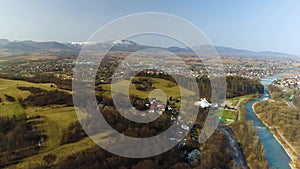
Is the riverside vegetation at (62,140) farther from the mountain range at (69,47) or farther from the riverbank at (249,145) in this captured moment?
the mountain range at (69,47)

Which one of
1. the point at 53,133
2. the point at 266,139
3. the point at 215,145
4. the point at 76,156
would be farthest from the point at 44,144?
the point at 266,139

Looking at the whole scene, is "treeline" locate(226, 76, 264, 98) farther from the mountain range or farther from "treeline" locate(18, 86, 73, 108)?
"treeline" locate(18, 86, 73, 108)

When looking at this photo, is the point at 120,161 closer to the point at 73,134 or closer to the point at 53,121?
the point at 73,134

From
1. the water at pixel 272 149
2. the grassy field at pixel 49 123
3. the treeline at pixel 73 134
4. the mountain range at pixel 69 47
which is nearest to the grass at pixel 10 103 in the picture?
the grassy field at pixel 49 123

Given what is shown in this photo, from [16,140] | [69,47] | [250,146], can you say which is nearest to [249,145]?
[250,146]

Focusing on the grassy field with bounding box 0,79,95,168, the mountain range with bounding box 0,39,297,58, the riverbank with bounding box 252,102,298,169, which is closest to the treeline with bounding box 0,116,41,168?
the grassy field with bounding box 0,79,95,168

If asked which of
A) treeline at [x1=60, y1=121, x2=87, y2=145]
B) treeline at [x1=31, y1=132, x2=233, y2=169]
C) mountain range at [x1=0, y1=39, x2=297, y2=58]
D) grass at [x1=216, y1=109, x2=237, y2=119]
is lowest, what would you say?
grass at [x1=216, y1=109, x2=237, y2=119]

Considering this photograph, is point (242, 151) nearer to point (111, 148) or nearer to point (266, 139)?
point (266, 139)

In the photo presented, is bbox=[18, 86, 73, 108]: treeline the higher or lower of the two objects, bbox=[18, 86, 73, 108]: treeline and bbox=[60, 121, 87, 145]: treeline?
the higher
